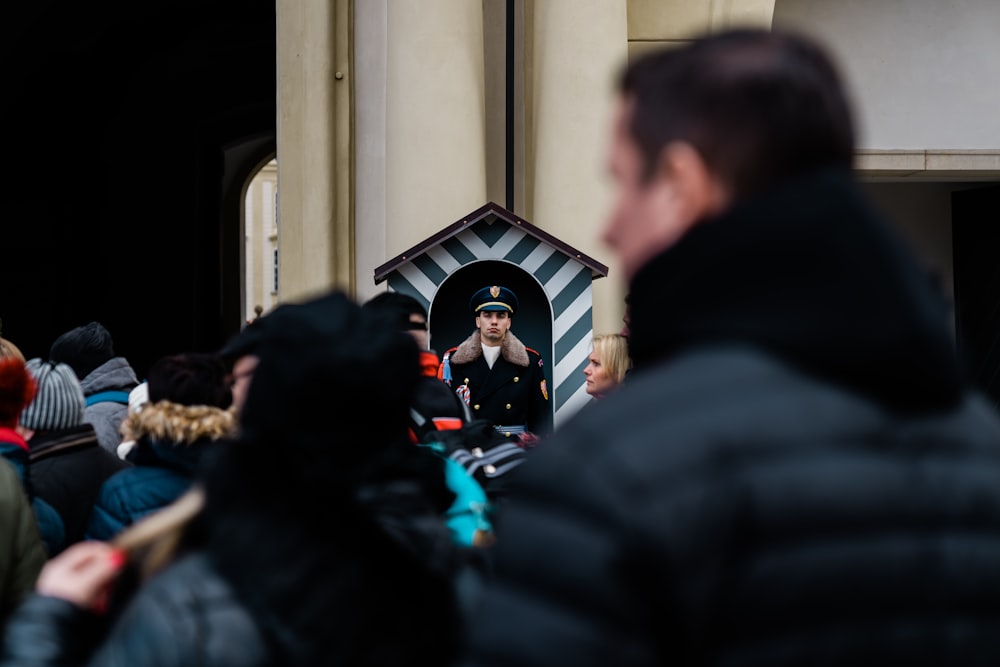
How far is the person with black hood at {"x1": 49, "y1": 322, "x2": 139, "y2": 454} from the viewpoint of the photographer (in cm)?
602

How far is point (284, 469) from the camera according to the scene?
187 centimetres

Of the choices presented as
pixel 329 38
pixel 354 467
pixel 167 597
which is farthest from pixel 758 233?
pixel 329 38

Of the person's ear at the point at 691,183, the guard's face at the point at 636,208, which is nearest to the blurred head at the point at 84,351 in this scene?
the guard's face at the point at 636,208

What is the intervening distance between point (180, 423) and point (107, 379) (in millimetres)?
3019

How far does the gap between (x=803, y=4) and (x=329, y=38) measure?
416cm

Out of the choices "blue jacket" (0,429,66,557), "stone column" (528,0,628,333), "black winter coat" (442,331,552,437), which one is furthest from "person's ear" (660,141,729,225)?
"stone column" (528,0,628,333)

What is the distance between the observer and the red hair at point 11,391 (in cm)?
399

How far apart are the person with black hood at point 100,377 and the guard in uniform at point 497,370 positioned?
1.85 metres

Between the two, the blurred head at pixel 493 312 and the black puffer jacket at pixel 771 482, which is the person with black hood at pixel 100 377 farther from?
the black puffer jacket at pixel 771 482

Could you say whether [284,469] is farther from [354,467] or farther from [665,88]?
[665,88]

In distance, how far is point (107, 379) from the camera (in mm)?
6504

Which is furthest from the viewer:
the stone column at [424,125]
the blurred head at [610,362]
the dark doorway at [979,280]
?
the dark doorway at [979,280]

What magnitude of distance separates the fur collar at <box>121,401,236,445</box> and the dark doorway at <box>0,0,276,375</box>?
1158cm

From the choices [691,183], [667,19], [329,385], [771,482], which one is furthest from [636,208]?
[667,19]
